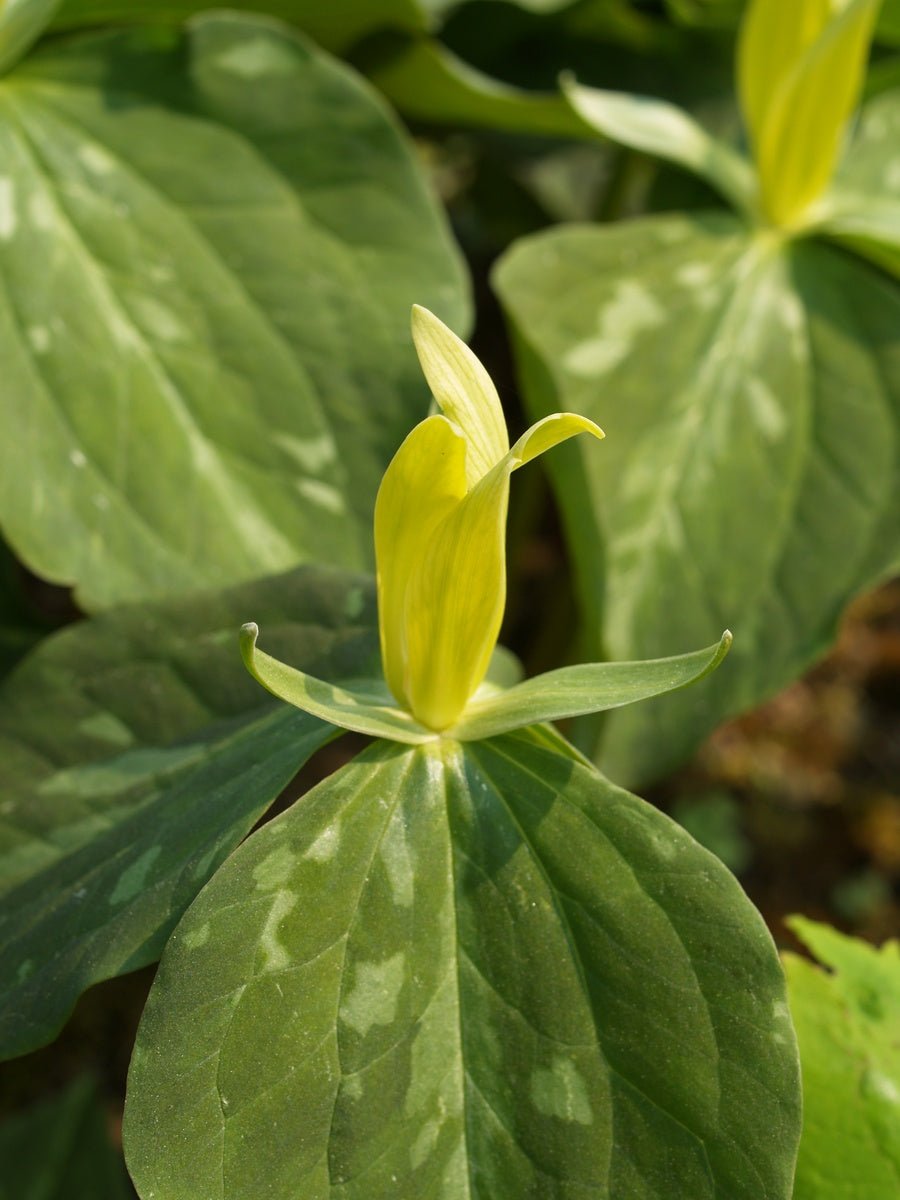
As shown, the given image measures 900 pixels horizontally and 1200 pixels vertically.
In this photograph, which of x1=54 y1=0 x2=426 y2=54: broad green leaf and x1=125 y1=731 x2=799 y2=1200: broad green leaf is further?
x1=54 y1=0 x2=426 y2=54: broad green leaf

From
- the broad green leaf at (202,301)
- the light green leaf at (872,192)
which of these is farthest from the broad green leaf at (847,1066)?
the light green leaf at (872,192)

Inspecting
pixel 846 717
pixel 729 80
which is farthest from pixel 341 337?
pixel 846 717

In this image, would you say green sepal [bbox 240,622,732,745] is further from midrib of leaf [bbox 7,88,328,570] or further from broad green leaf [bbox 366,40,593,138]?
broad green leaf [bbox 366,40,593,138]

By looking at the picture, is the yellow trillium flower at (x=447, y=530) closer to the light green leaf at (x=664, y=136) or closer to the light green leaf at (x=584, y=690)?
the light green leaf at (x=584, y=690)

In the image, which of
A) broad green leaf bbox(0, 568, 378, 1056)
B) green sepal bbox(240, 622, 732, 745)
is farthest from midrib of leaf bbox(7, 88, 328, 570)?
green sepal bbox(240, 622, 732, 745)

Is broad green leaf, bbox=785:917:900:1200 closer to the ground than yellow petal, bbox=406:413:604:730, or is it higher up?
closer to the ground

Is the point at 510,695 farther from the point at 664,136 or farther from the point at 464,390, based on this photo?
the point at 664,136
